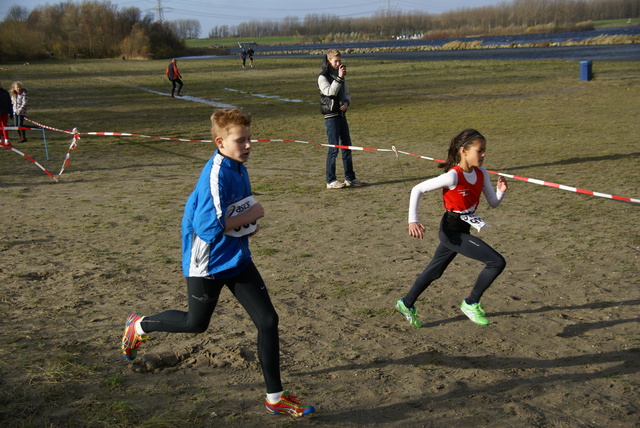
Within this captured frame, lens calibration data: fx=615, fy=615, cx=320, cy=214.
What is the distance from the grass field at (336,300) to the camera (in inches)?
152

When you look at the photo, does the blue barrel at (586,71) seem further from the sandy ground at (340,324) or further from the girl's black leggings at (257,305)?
the girl's black leggings at (257,305)

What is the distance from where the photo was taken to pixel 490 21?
155 metres

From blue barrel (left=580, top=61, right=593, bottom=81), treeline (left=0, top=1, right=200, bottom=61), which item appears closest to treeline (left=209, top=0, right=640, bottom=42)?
treeline (left=0, top=1, right=200, bottom=61)

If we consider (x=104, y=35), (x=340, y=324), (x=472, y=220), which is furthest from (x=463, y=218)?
(x=104, y=35)

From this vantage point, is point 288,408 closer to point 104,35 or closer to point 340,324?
point 340,324

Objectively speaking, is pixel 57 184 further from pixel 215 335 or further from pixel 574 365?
pixel 574 365

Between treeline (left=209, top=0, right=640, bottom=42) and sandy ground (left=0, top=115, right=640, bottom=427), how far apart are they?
136 metres

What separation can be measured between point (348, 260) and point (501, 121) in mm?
12392

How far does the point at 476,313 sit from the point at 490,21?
163m

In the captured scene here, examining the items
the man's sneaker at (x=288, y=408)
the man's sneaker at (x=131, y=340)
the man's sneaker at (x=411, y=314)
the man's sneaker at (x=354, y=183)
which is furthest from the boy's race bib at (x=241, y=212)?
the man's sneaker at (x=354, y=183)

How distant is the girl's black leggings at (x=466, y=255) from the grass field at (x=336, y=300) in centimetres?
32

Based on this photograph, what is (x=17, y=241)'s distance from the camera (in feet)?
24.6

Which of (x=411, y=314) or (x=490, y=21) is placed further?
(x=490, y=21)

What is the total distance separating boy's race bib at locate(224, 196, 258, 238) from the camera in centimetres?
366
